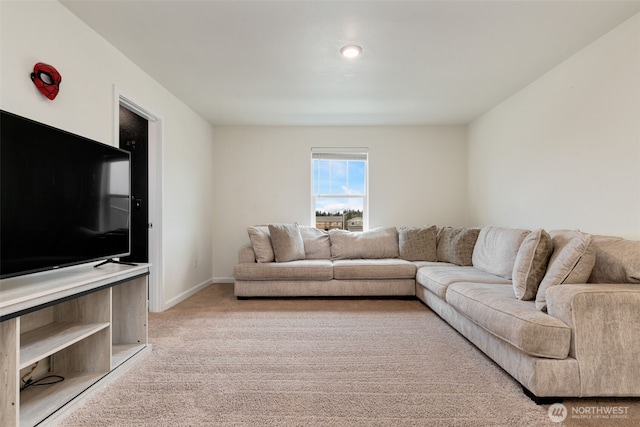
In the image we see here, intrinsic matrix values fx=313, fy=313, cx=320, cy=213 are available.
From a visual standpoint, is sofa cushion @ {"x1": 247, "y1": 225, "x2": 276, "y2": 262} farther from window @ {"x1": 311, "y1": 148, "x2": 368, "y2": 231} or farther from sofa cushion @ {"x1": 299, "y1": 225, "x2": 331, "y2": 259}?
window @ {"x1": 311, "y1": 148, "x2": 368, "y2": 231}

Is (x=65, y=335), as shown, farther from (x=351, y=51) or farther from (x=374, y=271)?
(x=374, y=271)

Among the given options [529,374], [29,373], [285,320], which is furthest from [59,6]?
[529,374]

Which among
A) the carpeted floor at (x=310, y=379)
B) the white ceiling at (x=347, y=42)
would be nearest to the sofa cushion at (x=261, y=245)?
the carpeted floor at (x=310, y=379)

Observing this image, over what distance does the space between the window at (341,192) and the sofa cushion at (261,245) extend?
3.72 ft

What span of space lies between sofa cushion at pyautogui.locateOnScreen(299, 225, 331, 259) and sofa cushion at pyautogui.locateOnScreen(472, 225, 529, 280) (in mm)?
1836

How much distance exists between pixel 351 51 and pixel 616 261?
2.31 metres

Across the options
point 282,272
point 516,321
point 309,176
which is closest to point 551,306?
point 516,321

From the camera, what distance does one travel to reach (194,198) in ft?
13.5

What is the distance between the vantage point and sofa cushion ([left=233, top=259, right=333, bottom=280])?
3.69 meters

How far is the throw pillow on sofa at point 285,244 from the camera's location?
12.9 feet

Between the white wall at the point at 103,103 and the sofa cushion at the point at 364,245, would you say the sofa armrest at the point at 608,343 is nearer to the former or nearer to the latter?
the sofa cushion at the point at 364,245

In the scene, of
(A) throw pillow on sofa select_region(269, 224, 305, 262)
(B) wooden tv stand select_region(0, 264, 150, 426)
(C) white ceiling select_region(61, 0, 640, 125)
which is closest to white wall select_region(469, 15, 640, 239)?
(C) white ceiling select_region(61, 0, 640, 125)

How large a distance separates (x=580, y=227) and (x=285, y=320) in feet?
8.81

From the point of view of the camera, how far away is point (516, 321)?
5.70 feet
